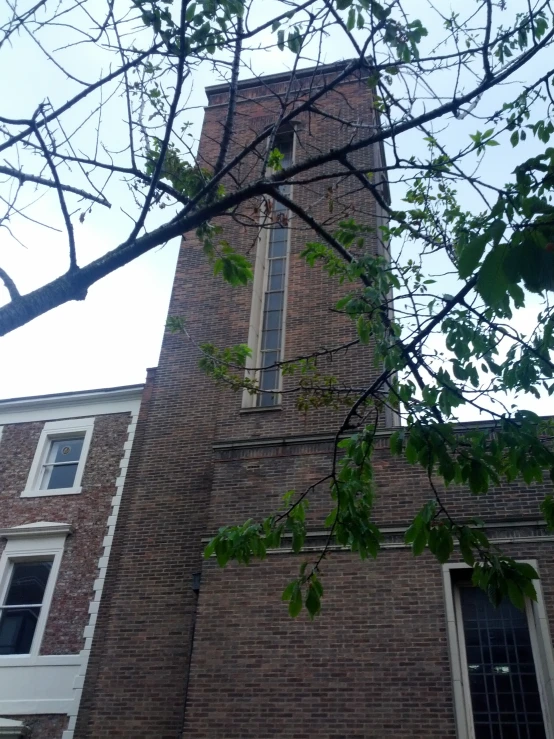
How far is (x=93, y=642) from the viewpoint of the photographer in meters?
13.8

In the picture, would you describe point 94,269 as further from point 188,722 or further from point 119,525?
point 119,525

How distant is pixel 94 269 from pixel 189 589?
8352mm

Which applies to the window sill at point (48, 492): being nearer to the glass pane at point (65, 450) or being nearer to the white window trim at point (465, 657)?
the glass pane at point (65, 450)

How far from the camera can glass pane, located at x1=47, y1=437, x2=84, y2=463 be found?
696 inches

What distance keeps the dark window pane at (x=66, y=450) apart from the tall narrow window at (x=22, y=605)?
8.87ft

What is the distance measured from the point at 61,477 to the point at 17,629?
12.1ft

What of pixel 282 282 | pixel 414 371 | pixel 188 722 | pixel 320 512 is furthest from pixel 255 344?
pixel 414 371

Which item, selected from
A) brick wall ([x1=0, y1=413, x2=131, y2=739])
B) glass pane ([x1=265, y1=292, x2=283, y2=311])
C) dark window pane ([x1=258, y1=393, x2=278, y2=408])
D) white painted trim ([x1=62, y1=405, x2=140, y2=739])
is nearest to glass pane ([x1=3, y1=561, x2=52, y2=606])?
brick wall ([x1=0, y1=413, x2=131, y2=739])

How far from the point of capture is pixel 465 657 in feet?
31.9

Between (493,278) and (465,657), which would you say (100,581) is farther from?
(493,278)

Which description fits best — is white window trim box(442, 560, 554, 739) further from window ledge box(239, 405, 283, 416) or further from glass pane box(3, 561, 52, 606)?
glass pane box(3, 561, 52, 606)

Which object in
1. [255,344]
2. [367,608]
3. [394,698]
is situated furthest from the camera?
[255,344]

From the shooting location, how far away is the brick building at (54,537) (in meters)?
13.8

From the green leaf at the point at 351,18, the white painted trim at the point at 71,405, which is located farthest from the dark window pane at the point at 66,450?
the green leaf at the point at 351,18
